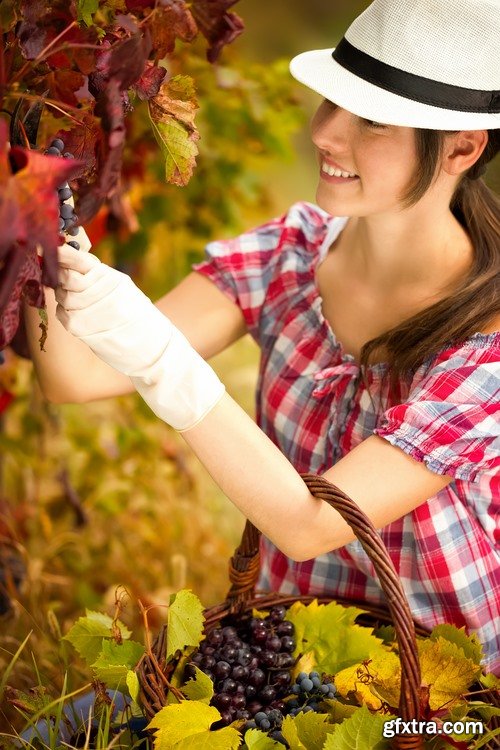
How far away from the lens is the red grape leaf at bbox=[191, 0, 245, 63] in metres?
0.97

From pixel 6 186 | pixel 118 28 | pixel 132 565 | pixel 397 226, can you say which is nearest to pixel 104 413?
pixel 132 565

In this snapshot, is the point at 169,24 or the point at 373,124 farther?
the point at 373,124

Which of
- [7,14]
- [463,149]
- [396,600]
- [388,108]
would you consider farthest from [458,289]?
[7,14]

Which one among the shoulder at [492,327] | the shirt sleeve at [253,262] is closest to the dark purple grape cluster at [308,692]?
the shoulder at [492,327]

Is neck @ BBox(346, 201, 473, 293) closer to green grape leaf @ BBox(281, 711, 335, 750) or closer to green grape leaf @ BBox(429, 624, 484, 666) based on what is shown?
green grape leaf @ BBox(429, 624, 484, 666)

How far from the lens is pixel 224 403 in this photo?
3.43 feet

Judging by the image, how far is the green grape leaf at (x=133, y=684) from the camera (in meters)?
1.01

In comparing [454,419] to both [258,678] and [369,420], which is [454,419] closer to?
[369,420]

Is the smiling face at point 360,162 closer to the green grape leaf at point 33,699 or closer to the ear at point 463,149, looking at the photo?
the ear at point 463,149

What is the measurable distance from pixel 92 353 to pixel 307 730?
2.08 ft

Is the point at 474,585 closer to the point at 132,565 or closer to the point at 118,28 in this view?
the point at 118,28

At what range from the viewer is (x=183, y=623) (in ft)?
3.53

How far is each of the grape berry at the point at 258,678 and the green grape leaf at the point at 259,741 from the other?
0.03 metres

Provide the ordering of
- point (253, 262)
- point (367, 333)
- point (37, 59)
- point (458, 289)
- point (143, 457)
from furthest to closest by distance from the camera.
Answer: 1. point (143, 457)
2. point (253, 262)
3. point (367, 333)
4. point (458, 289)
5. point (37, 59)
